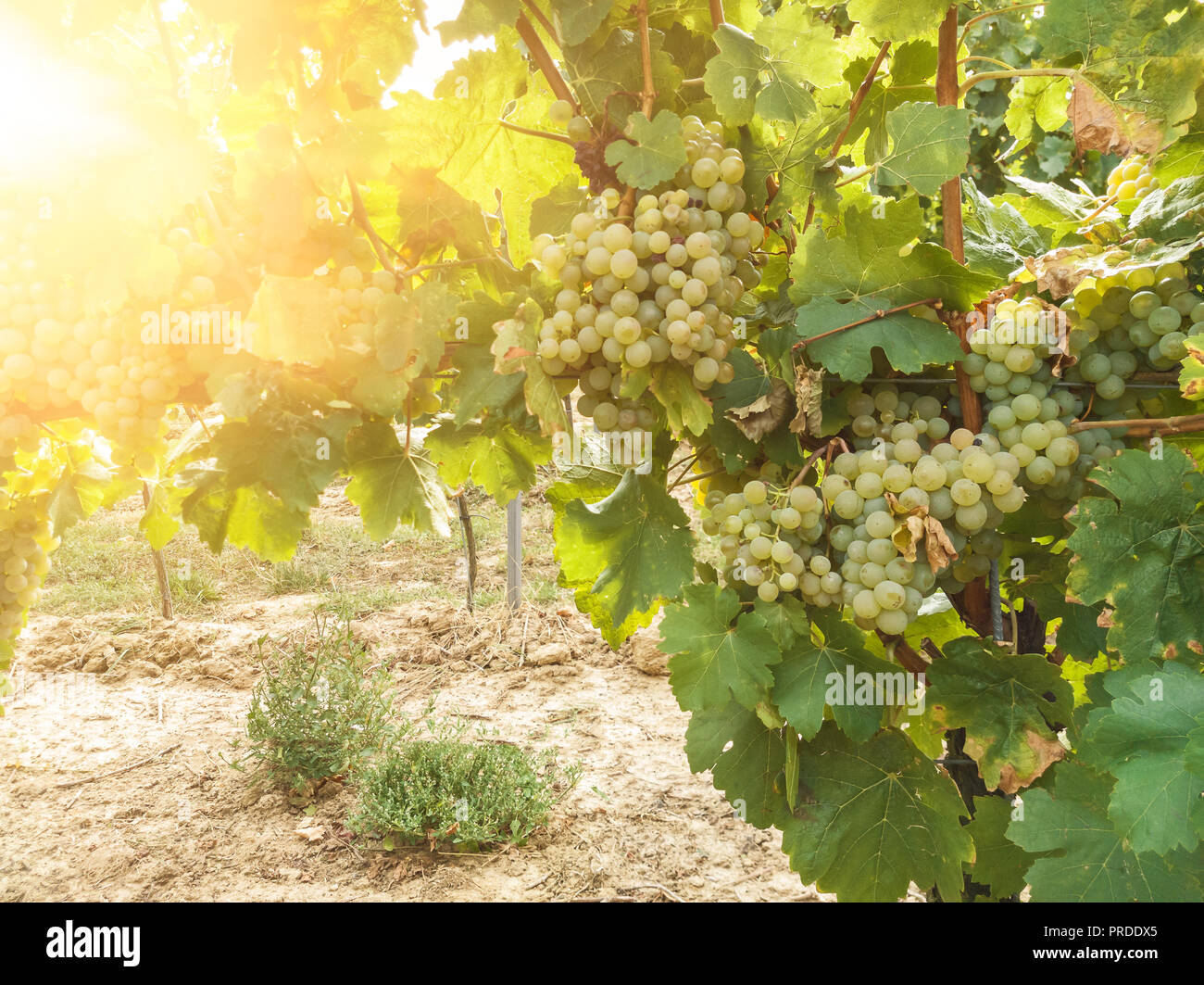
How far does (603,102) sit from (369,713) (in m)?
3.26

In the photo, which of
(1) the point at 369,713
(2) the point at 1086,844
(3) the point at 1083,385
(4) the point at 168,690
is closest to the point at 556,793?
(1) the point at 369,713

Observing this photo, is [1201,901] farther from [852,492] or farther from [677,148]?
[677,148]

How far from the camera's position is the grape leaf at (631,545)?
1.02 metres

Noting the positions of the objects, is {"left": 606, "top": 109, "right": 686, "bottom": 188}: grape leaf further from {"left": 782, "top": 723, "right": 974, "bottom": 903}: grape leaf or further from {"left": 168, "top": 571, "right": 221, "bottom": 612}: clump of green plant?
{"left": 168, "top": 571, "right": 221, "bottom": 612}: clump of green plant

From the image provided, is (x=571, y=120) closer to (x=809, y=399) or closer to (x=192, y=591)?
(x=809, y=399)

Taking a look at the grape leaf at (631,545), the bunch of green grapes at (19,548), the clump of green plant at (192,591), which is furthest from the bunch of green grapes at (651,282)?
the clump of green plant at (192,591)

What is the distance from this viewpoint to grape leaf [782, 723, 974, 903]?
1.05 meters

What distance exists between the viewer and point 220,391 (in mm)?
813

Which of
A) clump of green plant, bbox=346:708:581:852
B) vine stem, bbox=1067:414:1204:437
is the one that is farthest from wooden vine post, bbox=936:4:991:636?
clump of green plant, bbox=346:708:581:852

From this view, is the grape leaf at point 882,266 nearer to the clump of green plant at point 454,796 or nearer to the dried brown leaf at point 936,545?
the dried brown leaf at point 936,545

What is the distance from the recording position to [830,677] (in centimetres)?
95

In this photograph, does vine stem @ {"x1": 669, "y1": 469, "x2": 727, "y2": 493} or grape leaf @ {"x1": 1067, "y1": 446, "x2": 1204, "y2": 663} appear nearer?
grape leaf @ {"x1": 1067, "y1": 446, "x2": 1204, "y2": 663}

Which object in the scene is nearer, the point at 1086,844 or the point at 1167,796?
the point at 1167,796

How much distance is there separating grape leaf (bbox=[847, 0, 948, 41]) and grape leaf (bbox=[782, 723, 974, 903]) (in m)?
0.84
